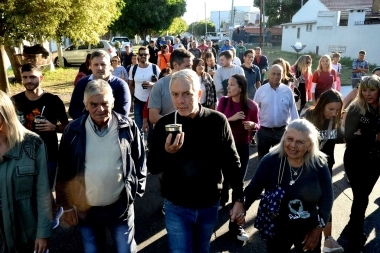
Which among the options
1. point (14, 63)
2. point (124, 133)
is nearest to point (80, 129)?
point (124, 133)

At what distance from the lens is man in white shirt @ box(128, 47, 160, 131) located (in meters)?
6.47

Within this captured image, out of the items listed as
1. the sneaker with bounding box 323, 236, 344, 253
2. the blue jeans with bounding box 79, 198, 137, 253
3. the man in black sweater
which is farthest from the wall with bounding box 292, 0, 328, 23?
the blue jeans with bounding box 79, 198, 137, 253

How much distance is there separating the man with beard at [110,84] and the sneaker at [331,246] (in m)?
2.60

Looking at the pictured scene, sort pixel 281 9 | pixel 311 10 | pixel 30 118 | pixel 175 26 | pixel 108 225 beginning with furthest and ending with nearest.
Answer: pixel 281 9
pixel 175 26
pixel 311 10
pixel 30 118
pixel 108 225

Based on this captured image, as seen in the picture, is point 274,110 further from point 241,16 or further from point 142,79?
point 241,16

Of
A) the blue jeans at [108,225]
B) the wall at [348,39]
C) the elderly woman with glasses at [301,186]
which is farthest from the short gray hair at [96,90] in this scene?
the wall at [348,39]

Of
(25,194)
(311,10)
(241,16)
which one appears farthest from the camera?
(241,16)

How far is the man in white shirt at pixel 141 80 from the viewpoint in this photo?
6472 mm

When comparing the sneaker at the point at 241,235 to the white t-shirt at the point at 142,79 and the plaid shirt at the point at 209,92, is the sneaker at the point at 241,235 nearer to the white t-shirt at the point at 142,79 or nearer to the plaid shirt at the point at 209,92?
the plaid shirt at the point at 209,92

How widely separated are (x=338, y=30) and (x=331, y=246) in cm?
2885

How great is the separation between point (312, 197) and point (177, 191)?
1032 millimetres

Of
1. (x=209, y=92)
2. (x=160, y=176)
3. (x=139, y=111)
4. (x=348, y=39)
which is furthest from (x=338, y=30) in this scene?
(x=160, y=176)

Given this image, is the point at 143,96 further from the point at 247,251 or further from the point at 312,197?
the point at 312,197

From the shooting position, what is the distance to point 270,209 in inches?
105
